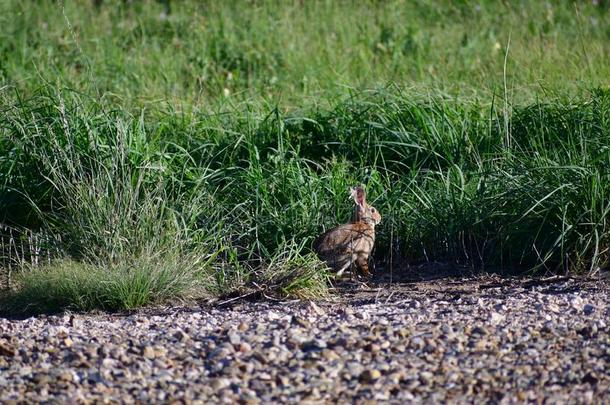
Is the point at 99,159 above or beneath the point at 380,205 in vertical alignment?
above

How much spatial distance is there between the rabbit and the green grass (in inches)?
7.6

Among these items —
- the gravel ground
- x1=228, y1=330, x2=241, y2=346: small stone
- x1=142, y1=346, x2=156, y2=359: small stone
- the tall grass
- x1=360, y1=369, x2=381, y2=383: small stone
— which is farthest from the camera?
the tall grass

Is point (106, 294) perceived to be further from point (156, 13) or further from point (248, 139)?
point (156, 13)

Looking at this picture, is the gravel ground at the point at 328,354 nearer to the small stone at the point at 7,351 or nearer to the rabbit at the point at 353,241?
the small stone at the point at 7,351

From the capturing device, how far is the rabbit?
258 inches

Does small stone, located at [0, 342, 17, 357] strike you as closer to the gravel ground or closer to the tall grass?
the gravel ground

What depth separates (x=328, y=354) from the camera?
4.79 m

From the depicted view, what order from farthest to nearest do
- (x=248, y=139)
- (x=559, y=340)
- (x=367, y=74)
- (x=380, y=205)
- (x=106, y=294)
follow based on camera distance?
(x=367, y=74) → (x=248, y=139) → (x=380, y=205) → (x=106, y=294) → (x=559, y=340)

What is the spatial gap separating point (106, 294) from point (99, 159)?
1.19 m

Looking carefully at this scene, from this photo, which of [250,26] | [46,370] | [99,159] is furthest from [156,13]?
[46,370]

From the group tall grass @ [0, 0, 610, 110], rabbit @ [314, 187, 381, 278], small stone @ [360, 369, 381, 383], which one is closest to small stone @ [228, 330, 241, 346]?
small stone @ [360, 369, 381, 383]

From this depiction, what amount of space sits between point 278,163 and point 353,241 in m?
1.17

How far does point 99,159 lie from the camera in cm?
696

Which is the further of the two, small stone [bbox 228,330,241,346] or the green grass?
the green grass
